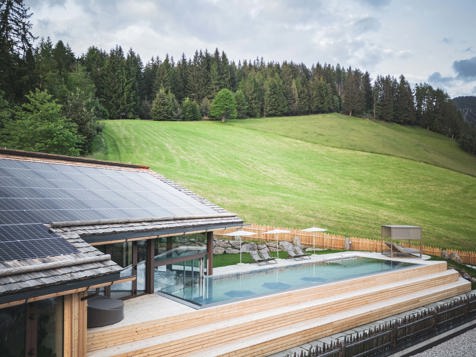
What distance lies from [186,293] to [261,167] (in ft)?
126

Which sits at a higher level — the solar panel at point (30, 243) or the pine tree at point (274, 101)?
the pine tree at point (274, 101)

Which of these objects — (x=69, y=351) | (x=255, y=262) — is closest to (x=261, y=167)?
(x=255, y=262)

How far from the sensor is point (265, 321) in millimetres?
12367

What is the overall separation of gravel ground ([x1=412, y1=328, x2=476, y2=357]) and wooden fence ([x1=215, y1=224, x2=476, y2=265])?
40.4 ft

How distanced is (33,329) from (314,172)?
46.5 m

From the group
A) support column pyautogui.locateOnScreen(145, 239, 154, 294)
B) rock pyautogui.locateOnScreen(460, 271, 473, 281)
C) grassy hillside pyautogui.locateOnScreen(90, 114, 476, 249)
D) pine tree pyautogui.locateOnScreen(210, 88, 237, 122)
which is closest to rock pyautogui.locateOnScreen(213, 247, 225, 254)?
grassy hillside pyautogui.locateOnScreen(90, 114, 476, 249)

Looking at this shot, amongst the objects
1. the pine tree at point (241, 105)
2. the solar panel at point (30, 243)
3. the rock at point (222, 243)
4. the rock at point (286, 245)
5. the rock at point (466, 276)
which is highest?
the pine tree at point (241, 105)

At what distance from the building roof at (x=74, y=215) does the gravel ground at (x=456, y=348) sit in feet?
29.6

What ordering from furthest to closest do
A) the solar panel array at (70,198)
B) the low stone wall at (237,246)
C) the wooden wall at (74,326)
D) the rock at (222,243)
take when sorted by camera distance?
the rock at (222,243) → the low stone wall at (237,246) → the solar panel array at (70,198) → the wooden wall at (74,326)

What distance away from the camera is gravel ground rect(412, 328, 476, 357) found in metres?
12.1

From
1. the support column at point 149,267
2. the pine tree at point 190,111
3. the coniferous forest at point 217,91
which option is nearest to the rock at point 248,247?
the support column at point 149,267

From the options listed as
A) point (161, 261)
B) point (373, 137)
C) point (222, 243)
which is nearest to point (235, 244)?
point (222, 243)

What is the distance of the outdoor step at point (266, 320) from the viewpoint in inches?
399

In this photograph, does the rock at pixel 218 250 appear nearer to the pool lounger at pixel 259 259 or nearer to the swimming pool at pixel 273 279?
the pool lounger at pixel 259 259
